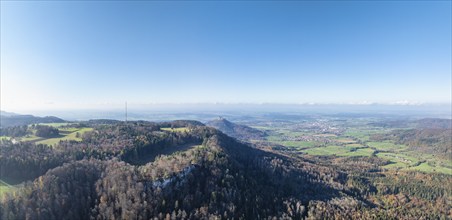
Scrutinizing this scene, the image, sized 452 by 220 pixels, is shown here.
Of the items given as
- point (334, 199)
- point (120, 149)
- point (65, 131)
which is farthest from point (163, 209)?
point (65, 131)

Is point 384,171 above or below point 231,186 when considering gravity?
below

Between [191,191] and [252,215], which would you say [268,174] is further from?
[191,191]

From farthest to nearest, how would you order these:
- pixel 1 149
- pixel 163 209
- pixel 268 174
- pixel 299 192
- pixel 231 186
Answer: pixel 268 174, pixel 299 192, pixel 1 149, pixel 231 186, pixel 163 209

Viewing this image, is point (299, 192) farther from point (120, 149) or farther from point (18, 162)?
point (18, 162)

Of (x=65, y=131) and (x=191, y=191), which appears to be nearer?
(x=191, y=191)

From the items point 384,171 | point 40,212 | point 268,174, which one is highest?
point 40,212

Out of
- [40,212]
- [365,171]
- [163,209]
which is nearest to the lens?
[40,212]

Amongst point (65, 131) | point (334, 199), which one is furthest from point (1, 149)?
point (334, 199)
